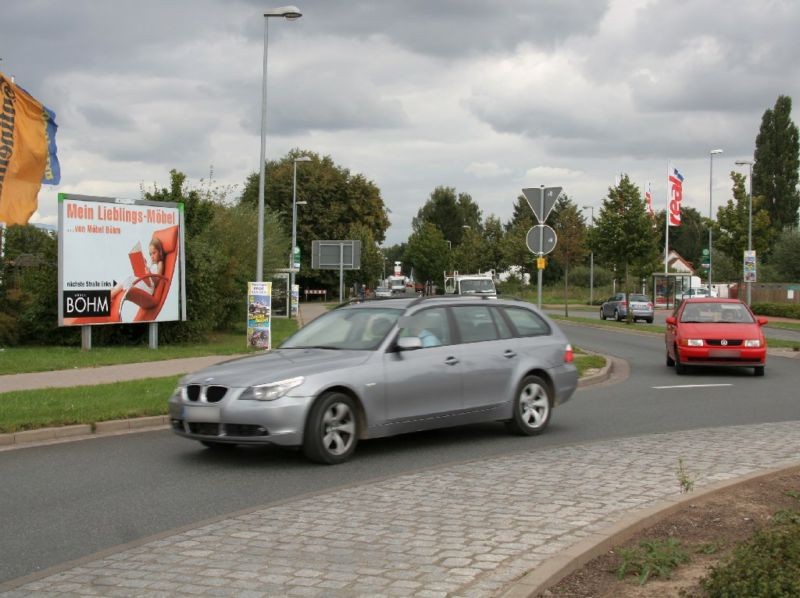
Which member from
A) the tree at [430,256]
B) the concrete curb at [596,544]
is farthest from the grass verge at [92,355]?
the tree at [430,256]

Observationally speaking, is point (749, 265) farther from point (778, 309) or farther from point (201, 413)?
point (201, 413)

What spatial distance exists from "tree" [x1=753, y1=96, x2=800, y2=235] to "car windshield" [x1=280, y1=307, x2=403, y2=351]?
8119 centimetres

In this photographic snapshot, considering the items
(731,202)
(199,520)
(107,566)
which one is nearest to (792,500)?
(199,520)

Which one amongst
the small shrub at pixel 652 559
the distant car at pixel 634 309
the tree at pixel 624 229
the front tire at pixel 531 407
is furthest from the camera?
the distant car at pixel 634 309

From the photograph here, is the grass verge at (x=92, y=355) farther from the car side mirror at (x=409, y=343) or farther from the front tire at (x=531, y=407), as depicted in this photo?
the front tire at (x=531, y=407)

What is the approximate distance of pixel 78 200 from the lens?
20.7 meters

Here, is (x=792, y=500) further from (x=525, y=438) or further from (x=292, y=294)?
(x=292, y=294)

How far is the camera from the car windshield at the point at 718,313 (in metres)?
19.2

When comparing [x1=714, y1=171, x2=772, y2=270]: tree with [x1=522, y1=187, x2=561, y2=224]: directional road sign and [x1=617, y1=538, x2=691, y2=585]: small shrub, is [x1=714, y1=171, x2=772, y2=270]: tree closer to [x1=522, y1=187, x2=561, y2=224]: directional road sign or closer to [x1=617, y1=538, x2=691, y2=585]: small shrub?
[x1=522, y1=187, x2=561, y2=224]: directional road sign

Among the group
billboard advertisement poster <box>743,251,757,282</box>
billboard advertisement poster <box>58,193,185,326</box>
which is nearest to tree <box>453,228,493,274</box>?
billboard advertisement poster <box>743,251,757,282</box>

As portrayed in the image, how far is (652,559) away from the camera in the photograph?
5.11m

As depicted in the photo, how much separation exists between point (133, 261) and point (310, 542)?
17245 millimetres

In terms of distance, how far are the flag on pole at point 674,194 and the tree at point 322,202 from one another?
3280 cm

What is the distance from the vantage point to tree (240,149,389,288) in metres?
78.2
